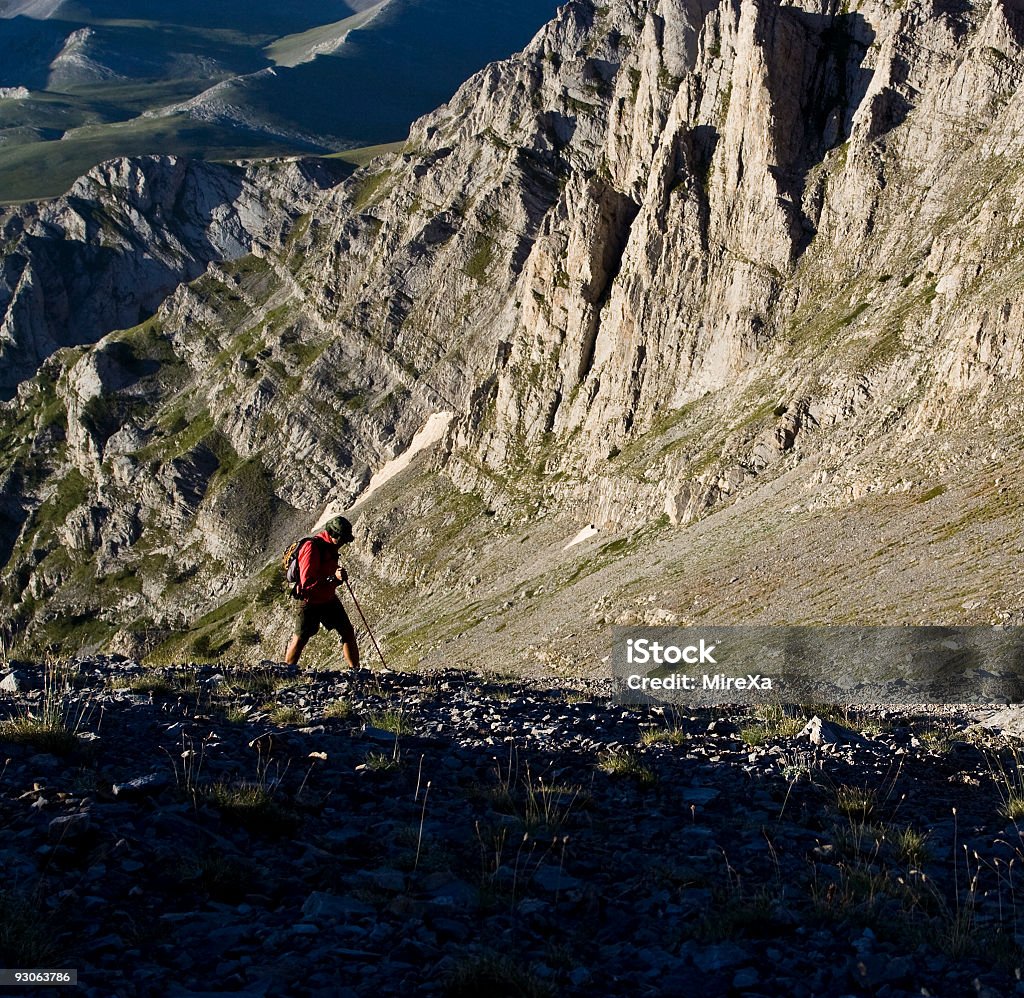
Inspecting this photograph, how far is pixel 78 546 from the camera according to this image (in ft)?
549

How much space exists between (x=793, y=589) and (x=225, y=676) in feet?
95.7

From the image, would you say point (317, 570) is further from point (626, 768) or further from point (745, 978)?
point (745, 978)

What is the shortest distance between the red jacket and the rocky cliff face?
69.8 feet

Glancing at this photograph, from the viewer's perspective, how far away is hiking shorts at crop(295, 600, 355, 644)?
795 inches

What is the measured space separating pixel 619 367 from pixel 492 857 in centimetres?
9597

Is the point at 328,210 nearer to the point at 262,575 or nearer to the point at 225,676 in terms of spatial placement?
the point at 262,575

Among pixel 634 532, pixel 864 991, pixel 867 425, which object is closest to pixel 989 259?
pixel 867 425

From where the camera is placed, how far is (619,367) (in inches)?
3986

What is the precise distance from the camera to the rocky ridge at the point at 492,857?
5.88 m

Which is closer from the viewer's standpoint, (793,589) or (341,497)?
(793,589)

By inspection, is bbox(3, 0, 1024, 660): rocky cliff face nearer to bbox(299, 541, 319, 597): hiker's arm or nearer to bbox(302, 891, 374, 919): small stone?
bbox(299, 541, 319, 597): hiker's arm

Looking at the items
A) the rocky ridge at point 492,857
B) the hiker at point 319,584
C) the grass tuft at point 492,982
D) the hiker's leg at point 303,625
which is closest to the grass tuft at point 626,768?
the rocky ridge at point 492,857

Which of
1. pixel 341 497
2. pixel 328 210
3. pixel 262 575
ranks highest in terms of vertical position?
pixel 328 210

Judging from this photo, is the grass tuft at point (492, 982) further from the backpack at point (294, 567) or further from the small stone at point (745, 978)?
the backpack at point (294, 567)
